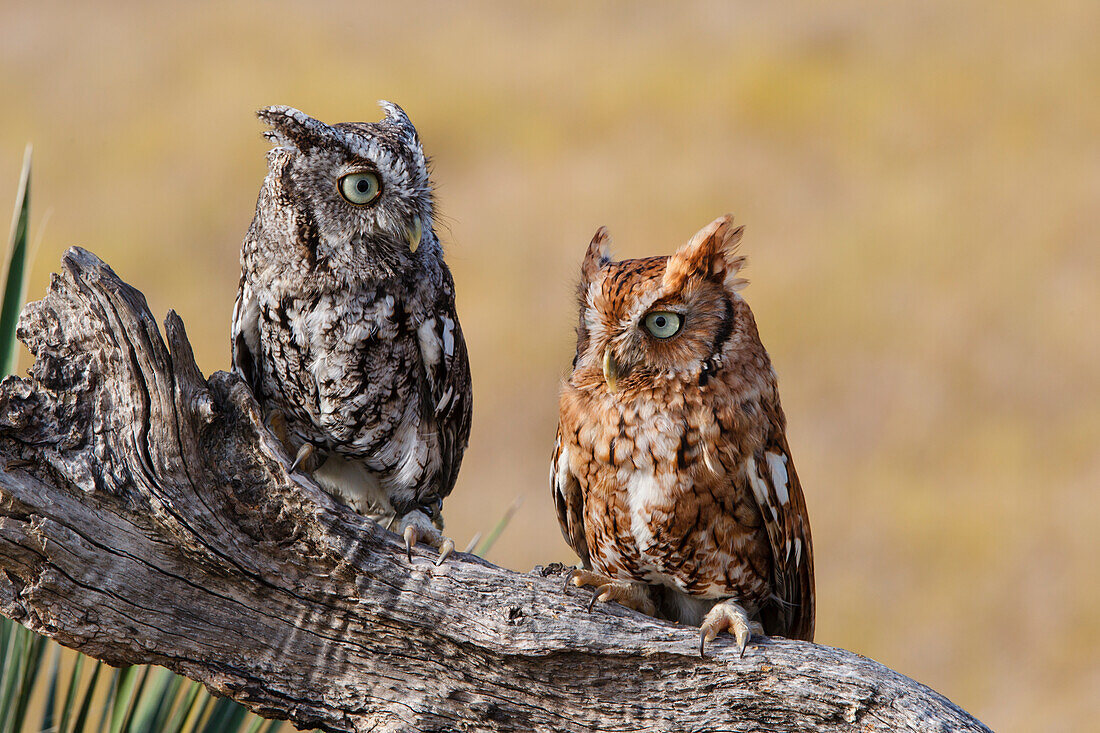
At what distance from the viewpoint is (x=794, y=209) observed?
886 cm

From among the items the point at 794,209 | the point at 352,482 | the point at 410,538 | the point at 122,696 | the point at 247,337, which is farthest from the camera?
the point at 794,209

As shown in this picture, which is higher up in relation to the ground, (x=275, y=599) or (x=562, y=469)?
(x=562, y=469)

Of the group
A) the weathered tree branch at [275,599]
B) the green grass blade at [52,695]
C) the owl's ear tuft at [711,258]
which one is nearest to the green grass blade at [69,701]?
the green grass blade at [52,695]

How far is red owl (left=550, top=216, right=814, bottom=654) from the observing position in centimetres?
239

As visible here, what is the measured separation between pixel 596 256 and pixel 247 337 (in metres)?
0.96

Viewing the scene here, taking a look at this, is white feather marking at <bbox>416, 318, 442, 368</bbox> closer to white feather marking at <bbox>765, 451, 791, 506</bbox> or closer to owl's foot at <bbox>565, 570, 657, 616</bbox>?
owl's foot at <bbox>565, 570, 657, 616</bbox>

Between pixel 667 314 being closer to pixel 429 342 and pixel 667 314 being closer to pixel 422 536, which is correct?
pixel 429 342

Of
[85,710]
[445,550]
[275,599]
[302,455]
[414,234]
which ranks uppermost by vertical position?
[414,234]

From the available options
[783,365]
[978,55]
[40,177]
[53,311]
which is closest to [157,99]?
[40,177]

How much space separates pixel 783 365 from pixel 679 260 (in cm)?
584

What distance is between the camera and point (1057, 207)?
8312mm

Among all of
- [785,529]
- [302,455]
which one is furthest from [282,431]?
[785,529]

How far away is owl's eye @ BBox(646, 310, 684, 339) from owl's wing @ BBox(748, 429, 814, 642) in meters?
0.38

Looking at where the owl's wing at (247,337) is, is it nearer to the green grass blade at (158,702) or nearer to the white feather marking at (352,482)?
the white feather marking at (352,482)
